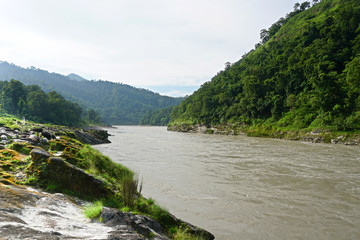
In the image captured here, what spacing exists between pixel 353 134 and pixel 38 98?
10199 centimetres

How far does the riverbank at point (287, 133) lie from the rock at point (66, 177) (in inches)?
1905

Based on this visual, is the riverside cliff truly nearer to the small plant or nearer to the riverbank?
the small plant

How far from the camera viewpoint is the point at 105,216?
5676mm

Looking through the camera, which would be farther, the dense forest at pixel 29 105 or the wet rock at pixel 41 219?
the dense forest at pixel 29 105

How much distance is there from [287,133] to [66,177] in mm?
60015

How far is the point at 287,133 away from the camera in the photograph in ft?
193

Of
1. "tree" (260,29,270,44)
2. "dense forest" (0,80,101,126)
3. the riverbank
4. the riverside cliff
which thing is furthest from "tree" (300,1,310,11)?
the riverside cliff

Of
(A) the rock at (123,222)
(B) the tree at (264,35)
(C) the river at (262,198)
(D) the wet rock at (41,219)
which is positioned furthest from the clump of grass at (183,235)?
(B) the tree at (264,35)

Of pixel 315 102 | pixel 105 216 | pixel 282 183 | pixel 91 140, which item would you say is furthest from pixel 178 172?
pixel 315 102

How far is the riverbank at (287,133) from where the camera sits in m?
43.8

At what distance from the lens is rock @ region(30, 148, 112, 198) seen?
27.5ft

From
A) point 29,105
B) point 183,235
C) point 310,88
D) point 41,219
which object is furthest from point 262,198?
point 29,105

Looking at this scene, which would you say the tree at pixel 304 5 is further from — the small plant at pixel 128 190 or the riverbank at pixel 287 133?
the small plant at pixel 128 190

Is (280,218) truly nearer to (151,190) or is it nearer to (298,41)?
(151,190)
